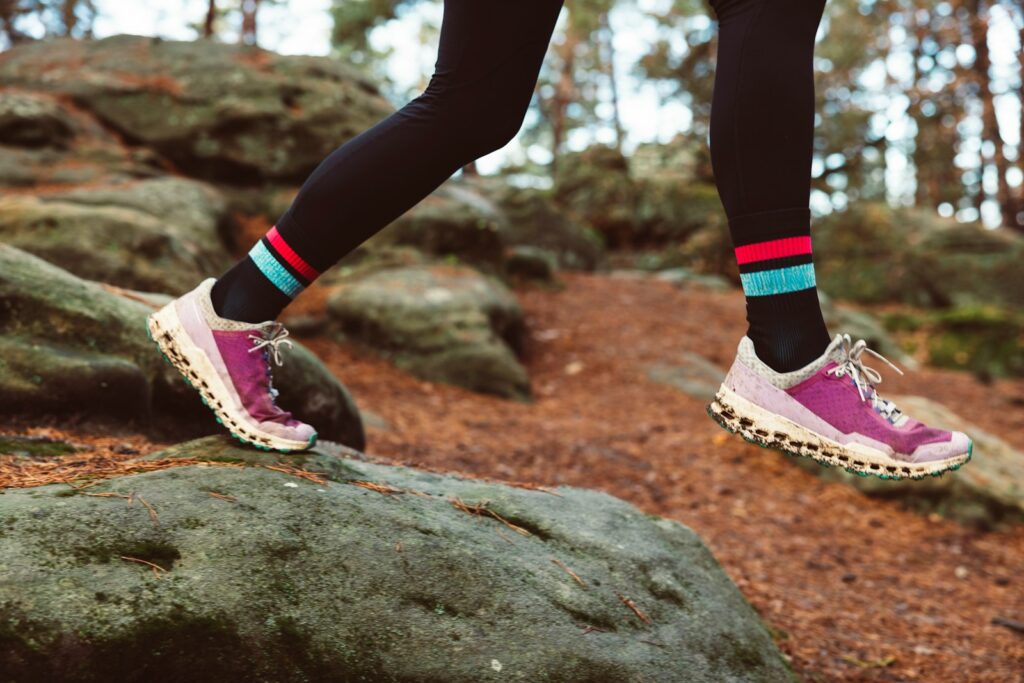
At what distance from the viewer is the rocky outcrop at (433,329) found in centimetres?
662

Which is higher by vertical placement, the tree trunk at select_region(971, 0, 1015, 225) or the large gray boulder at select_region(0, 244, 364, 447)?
the tree trunk at select_region(971, 0, 1015, 225)

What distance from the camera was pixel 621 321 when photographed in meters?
9.06

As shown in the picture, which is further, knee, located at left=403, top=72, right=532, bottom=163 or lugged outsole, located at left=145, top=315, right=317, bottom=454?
lugged outsole, located at left=145, top=315, right=317, bottom=454

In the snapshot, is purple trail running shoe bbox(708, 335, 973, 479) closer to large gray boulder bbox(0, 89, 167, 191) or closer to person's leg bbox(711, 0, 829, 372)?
person's leg bbox(711, 0, 829, 372)

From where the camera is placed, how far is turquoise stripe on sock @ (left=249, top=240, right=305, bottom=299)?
6.38ft

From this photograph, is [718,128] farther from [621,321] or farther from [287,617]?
[621,321]

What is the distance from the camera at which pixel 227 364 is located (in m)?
1.97

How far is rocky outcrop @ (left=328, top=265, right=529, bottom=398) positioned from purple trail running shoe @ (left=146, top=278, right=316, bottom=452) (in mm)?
4551

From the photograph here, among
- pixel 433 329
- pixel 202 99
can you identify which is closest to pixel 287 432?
pixel 433 329

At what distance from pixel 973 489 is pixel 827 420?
3586 millimetres

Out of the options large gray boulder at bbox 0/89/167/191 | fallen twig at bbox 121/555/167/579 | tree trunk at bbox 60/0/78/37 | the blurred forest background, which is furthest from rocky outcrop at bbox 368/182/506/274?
tree trunk at bbox 60/0/78/37

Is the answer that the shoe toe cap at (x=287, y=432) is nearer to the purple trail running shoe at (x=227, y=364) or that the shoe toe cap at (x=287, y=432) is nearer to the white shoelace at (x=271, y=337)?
the purple trail running shoe at (x=227, y=364)

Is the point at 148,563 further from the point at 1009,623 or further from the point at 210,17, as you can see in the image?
the point at 210,17

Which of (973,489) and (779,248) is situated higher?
(779,248)
